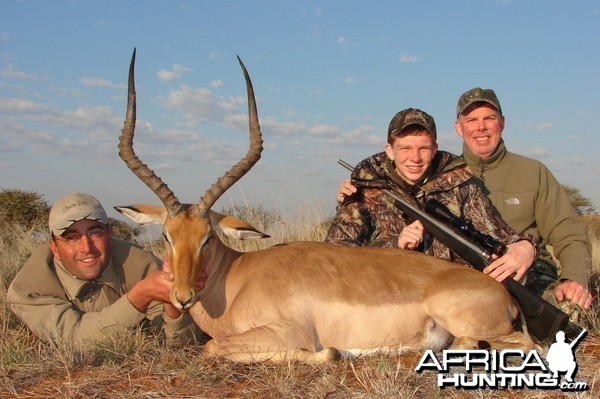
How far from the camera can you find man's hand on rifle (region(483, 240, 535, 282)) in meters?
5.52

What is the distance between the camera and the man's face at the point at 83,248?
5.93m

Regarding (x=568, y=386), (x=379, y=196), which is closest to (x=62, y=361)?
(x=568, y=386)

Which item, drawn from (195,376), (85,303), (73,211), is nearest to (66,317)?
(85,303)

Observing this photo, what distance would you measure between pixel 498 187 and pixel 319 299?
12.2ft

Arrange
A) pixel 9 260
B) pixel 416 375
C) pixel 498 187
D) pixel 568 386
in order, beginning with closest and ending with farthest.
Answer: pixel 568 386, pixel 416 375, pixel 498 187, pixel 9 260

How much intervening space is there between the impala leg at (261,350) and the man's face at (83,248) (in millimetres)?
1765

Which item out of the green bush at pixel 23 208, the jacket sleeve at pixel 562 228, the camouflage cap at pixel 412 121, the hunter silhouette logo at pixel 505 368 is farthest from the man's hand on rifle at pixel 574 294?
the green bush at pixel 23 208

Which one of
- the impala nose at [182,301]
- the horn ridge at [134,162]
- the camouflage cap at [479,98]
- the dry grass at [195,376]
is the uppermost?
the camouflage cap at [479,98]

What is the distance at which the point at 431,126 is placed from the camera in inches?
260

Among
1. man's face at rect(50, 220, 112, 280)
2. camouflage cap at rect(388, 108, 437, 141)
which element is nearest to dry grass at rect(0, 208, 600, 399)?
man's face at rect(50, 220, 112, 280)

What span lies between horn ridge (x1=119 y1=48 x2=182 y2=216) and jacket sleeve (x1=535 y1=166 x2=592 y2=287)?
4.32 meters

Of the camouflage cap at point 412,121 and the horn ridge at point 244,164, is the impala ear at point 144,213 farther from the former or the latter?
the camouflage cap at point 412,121

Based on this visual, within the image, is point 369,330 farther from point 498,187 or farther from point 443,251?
point 498,187

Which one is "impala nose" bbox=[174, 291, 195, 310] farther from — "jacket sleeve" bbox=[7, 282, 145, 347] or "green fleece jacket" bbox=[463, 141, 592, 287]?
"green fleece jacket" bbox=[463, 141, 592, 287]
